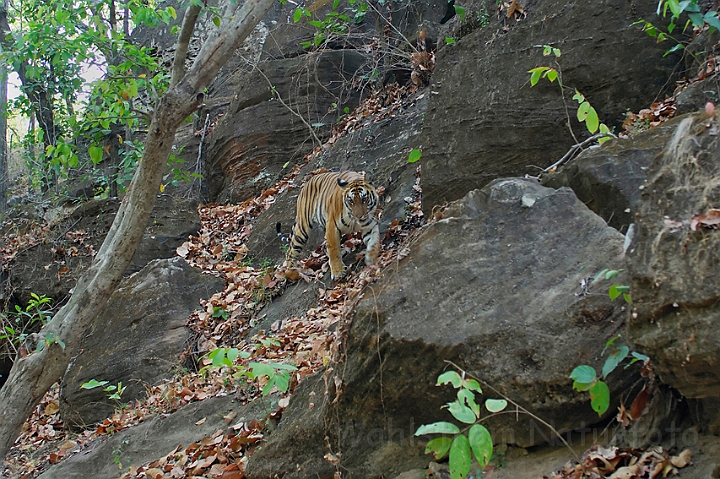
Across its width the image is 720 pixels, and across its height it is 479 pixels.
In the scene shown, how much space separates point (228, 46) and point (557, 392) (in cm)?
343

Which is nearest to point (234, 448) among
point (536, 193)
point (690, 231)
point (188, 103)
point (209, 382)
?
point (209, 382)

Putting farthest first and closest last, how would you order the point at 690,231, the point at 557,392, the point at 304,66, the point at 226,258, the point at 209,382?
1. the point at 304,66
2. the point at 226,258
3. the point at 209,382
4. the point at 557,392
5. the point at 690,231

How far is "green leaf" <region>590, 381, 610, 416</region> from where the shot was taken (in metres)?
3.64

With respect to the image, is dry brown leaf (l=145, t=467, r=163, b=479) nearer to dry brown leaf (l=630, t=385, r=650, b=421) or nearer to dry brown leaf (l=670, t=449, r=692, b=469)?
→ dry brown leaf (l=630, t=385, r=650, b=421)

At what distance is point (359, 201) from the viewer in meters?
8.84

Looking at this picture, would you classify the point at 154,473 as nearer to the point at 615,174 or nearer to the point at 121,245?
the point at 121,245

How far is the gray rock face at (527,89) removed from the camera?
7.18m

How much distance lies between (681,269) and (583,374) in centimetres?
81

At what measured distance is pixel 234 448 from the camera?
584 centimetres

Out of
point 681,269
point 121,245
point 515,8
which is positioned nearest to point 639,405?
point 681,269

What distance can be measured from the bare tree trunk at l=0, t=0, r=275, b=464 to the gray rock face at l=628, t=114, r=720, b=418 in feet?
10.8

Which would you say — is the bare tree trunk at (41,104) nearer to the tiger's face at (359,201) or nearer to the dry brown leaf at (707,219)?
the tiger's face at (359,201)

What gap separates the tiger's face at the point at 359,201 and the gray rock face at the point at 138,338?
266 centimetres

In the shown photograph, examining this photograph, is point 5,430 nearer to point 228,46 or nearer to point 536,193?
point 228,46
